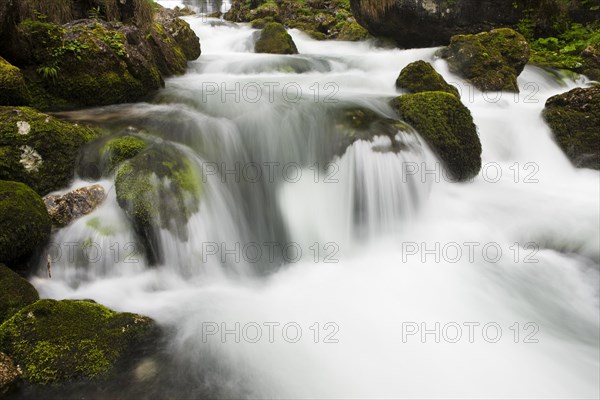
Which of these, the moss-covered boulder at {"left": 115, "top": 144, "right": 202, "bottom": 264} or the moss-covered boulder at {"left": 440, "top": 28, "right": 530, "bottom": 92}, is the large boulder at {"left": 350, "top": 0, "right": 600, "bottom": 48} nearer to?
the moss-covered boulder at {"left": 440, "top": 28, "right": 530, "bottom": 92}

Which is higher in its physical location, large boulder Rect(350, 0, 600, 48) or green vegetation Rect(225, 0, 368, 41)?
green vegetation Rect(225, 0, 368, 41)

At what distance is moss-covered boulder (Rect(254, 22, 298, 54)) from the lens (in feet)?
42.5

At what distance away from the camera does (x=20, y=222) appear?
11.8ft

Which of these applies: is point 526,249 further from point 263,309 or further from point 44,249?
point 44,249

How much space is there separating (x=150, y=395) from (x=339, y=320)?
1841 millimetres

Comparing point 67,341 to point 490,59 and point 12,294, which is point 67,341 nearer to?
point 12,294

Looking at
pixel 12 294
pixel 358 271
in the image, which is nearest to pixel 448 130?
pixel 358 271

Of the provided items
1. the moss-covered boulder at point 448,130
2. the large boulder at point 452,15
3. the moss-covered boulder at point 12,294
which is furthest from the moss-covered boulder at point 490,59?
the moss-covered boulder at point 12,294

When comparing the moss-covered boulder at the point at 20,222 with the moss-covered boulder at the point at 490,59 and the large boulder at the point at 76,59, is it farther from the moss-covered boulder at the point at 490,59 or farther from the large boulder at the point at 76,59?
the moss-covered boulder at the point at 490,59

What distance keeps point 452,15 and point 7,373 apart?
42.8ft

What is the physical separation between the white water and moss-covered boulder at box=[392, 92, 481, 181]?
32 centimetres

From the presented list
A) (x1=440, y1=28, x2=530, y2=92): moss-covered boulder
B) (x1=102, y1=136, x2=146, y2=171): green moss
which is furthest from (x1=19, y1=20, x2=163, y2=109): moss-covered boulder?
(x1=440, y1=28, x2=530, y2=92): moss-covered boulder

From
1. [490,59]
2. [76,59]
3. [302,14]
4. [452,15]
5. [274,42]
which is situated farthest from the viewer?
[302,14]

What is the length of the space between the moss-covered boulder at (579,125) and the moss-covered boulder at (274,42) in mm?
8010
